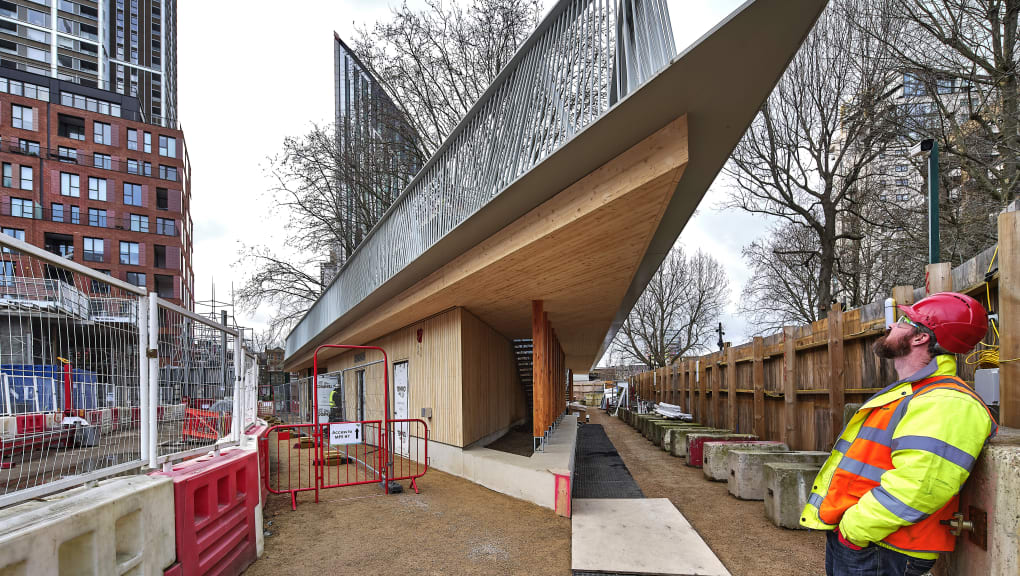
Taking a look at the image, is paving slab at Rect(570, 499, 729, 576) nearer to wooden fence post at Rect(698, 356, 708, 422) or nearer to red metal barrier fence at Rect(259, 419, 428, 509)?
red metal barrier fence at Rect(259, 419, 428, 509)

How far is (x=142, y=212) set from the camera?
4988 cm

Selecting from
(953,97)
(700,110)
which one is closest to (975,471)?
(700,110)

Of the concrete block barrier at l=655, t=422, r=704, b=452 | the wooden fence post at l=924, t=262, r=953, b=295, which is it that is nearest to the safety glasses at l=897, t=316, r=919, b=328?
the wooden fence post at l=924, t=262, r=953, b=295

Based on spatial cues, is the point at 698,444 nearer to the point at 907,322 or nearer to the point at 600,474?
the point at 600,474

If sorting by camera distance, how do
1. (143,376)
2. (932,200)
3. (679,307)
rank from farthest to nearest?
(679,307) → (932,200) → (143,376)

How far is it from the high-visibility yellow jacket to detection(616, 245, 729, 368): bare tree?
39.9 meters

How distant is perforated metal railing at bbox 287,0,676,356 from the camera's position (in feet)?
13.8

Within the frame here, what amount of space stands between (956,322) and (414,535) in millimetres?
5503

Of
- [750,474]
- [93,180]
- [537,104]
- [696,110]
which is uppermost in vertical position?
[93,180]

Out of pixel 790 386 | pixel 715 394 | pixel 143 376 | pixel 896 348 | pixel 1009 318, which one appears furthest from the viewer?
pixel 715 394

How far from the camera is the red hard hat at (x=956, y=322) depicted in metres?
2.30

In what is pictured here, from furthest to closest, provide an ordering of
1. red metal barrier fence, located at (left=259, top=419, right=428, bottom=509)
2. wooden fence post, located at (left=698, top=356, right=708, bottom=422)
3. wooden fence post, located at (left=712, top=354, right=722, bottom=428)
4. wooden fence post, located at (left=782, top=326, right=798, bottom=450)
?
1. wooden fence post, located at (left=698, top=356, right=708, bottom=422)
2. wooden fence post, located at (left=712, top=354, right=722, bottom=428)
3. wooden fence post, located at (left=782, top=326, right=798, bottom=450)
4. red metal barrier fence, located at (left=259, top=419, right=428, bottom=509)

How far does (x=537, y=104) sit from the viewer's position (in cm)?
554

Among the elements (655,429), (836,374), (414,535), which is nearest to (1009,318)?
(836,374)
